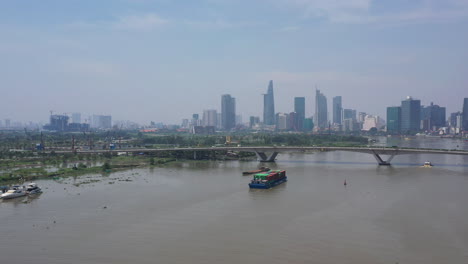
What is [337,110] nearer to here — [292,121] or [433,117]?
[292,121]

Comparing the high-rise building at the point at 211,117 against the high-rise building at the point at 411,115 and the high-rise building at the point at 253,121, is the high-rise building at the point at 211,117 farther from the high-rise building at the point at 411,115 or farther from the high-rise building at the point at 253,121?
the high-rise building at the point at 411,115

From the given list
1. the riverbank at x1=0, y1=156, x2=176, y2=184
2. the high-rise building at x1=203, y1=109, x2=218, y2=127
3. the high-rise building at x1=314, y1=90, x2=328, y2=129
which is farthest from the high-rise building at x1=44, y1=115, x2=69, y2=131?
the riverbank at x1=0, y1=156, x2=176, y2=184

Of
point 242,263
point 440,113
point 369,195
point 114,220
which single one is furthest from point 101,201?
point 440,113

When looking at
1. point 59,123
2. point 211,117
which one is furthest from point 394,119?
point 59,123

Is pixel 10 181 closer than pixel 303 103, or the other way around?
pixel 10 181

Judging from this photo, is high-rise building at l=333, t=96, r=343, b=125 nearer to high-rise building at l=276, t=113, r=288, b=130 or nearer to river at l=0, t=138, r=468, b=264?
high-rise building at l=276, t=113, r=288, b=130

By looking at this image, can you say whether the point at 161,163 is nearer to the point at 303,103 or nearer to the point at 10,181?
the point at 10,181
